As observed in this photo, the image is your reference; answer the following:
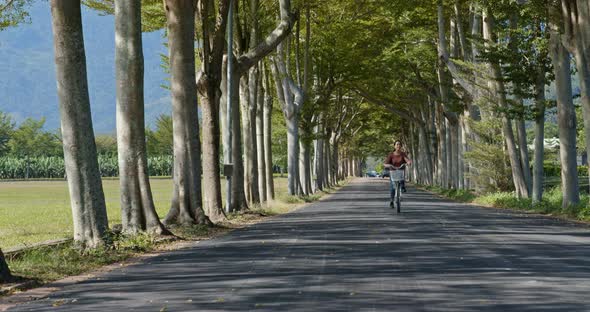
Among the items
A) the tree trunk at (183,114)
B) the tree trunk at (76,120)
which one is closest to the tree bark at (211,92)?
the tree trunk at (183,114)

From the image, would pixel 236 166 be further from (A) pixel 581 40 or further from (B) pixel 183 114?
(A) pixel 581 40

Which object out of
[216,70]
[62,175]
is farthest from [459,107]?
[62,175]

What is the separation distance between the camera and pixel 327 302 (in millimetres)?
9031

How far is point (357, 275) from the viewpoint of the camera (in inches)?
445

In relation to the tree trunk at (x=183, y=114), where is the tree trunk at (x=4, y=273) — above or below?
below

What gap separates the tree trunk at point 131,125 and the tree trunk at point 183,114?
3.25m

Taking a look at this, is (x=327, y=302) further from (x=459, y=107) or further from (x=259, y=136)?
(x=459, y=107)

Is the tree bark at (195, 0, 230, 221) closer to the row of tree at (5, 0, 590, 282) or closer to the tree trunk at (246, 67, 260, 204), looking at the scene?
the row of tree at (5, 0, 590, 282)

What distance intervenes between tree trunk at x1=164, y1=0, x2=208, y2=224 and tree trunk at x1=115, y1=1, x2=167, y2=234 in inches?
128

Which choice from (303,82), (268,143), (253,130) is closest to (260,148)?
(268,143)

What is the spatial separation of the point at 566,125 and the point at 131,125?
537 inches

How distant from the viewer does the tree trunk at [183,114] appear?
22.1m

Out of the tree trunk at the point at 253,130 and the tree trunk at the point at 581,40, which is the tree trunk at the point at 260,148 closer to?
the tree trunk at the point at 253,130

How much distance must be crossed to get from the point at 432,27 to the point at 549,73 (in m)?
15.2
